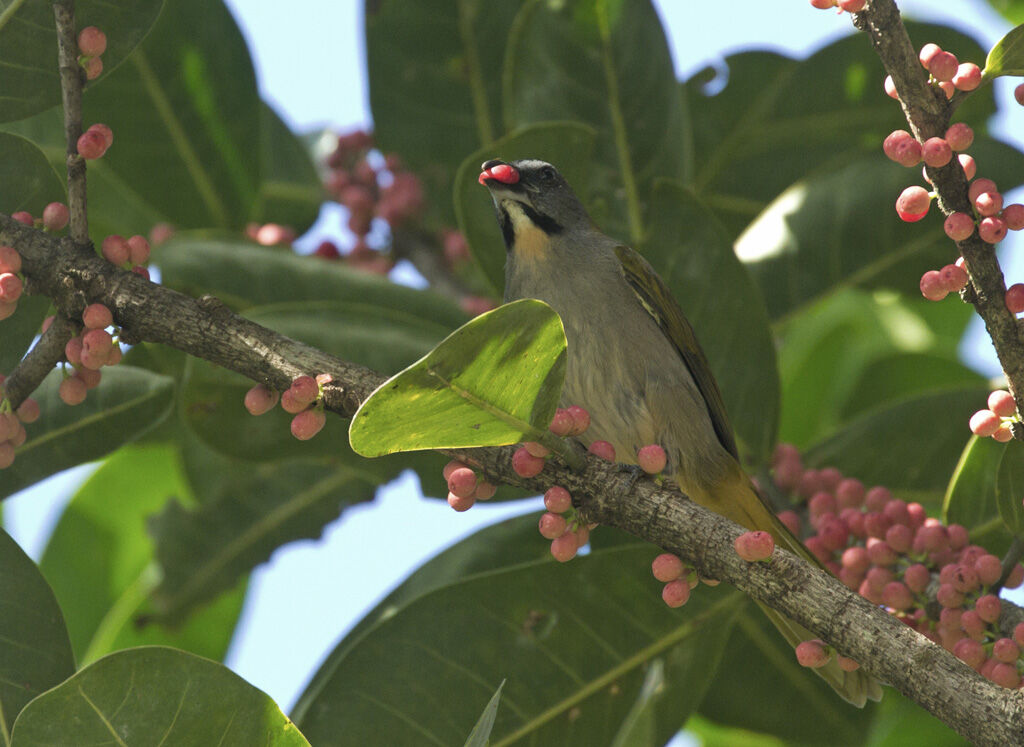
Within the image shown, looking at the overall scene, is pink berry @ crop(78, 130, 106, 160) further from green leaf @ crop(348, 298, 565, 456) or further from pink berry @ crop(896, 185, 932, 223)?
pink berry @ crop(896, 185, 932, 223)

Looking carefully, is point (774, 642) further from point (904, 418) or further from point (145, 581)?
point (145, 581)

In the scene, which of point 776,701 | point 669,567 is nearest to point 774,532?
point 776,701

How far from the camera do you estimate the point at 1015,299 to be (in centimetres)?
183

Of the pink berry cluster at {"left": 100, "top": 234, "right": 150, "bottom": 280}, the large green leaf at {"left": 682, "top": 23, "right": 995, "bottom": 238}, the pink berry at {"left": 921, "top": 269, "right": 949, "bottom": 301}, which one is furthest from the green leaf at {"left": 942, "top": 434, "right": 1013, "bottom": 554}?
the pink berry cluster at {"left": 100, "top": 234, "right": 150, "bottom": 280}

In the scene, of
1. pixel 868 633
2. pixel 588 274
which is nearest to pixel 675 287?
pixel 588 274

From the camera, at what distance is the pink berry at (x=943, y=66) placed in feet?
5.82

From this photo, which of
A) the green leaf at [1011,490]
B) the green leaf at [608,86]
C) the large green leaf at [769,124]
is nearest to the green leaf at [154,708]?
the green leaf at [1011,490]

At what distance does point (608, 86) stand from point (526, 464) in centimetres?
176

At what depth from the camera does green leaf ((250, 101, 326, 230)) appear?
433 centimetres

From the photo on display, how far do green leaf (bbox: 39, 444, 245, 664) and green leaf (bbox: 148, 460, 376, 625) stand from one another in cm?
12

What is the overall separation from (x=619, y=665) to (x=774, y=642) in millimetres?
879

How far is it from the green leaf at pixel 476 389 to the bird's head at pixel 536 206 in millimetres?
1834

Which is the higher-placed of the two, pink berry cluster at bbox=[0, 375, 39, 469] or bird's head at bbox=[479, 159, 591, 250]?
pink berry cluster at bbox=[0, 375, 39, 469]

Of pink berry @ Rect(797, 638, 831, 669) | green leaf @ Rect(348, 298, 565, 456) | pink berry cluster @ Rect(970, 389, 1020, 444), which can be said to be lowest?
pink berry @ Rect(797, 638, 831, 669)
